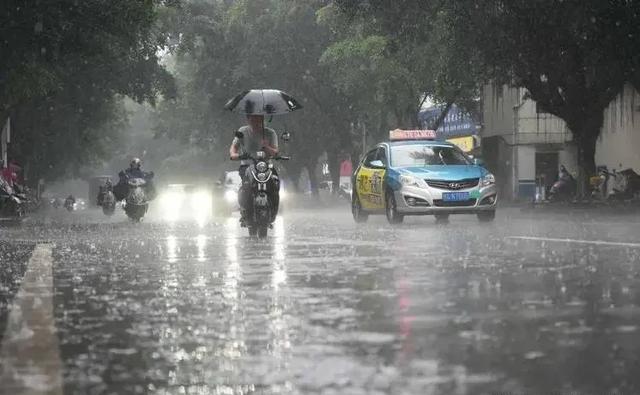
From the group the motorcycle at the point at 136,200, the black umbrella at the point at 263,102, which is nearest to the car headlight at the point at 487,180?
the black umbrella at the point at 263,102

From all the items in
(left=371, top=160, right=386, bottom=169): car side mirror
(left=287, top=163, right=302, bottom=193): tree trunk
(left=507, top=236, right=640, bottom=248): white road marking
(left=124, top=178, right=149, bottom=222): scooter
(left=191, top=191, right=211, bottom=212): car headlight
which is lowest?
(left=507, top=236, right=640, bottom=248): white road marking

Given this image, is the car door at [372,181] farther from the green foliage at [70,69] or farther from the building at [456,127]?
the building at [456,127]

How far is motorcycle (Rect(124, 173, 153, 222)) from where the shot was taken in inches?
1230

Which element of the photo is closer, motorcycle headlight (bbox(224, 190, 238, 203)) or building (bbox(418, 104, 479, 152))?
motorcycle headlight (bbox(224, 190, 238, 203))

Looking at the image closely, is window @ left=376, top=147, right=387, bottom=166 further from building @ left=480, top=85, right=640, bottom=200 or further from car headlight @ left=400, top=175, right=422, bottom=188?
building @ left=480, top=85, right=640, bottom=200

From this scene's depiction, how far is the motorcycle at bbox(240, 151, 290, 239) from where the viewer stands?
19172 millimetres

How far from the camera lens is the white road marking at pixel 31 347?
19.1 feet

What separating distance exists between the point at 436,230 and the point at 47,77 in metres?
14.1

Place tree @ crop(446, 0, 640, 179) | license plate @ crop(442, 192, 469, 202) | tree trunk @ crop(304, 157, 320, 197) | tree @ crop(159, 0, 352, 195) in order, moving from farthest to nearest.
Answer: tree trunk @ crop(304, 157, 320, 197)
tree @ crop(159, 0, 352, 195)
tree @ crop(446, 0, 640, 179)
license plate @ crop(442, 192, 469, 202)

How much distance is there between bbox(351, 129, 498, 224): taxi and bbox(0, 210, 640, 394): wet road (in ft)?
30.4

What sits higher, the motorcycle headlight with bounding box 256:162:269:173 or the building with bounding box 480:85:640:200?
the building with bounding box 480:85:640:200

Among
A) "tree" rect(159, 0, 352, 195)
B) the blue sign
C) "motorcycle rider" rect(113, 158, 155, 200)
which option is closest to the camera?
"motorcycle rider" rect(113, 158, 155, 200)

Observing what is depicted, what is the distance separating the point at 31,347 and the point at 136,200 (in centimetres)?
2457

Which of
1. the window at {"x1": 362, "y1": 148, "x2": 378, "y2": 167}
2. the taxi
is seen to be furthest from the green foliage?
the taxi
